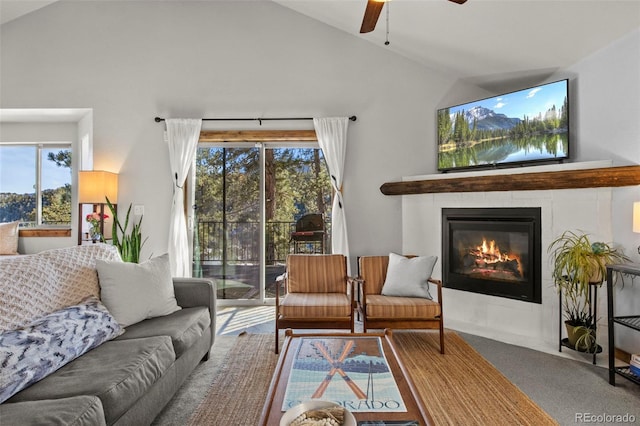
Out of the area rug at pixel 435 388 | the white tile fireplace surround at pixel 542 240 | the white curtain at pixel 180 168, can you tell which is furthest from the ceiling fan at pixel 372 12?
the white curtain at pixel 180 168

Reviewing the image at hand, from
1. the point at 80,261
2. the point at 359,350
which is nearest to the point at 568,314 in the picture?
the point at 359,350

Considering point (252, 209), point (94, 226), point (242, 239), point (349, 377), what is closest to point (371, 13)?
point (349, 377)

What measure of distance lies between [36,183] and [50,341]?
13.5ft

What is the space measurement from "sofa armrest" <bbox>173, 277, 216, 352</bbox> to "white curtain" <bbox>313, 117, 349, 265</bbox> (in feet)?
5.74

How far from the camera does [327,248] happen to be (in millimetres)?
4469

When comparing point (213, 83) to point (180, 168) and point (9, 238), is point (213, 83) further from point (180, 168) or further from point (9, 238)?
point (9, 238)

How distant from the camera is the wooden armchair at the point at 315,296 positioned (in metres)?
2.89

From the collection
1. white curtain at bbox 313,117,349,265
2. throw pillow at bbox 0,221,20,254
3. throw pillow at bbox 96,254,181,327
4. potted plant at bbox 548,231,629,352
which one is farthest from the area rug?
throw pillow at bbox 0,221,20,254

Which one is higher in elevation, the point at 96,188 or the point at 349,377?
the point at 96,188

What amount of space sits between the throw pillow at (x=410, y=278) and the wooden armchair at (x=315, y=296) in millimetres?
409

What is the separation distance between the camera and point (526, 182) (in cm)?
323

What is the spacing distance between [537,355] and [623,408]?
31.7 inches

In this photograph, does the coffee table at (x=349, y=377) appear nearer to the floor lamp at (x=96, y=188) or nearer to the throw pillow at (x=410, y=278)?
the throw pillow at (x=410, y=278)

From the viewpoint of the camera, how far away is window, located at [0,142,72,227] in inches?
187
